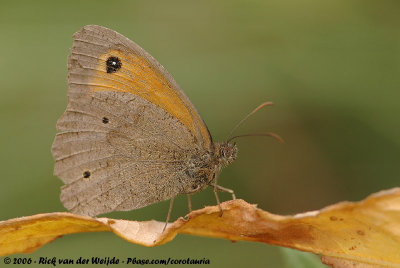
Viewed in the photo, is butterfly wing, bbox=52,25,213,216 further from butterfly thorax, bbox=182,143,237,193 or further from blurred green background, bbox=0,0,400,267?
blurred green background, bbox=0,0,400,267

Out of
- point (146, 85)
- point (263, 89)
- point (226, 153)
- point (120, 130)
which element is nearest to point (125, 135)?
point (120, 130)

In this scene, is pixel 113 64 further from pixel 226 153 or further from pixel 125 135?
pixel 226 153

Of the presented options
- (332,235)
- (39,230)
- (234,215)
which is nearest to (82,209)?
(39,230)

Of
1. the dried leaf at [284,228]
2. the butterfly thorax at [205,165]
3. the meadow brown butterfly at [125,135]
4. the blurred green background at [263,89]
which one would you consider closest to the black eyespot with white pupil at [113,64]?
the meadow brown butterfly at [125,135]

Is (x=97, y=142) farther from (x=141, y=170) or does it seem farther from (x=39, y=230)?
(x=39, y=230)

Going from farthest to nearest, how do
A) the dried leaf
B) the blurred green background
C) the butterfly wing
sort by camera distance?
the blurred green background
the butterfly wing
the dried leaf

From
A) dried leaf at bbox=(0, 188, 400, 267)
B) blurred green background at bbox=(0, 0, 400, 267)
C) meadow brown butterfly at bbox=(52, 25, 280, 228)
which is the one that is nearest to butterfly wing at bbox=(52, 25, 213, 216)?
meadow brown butterfly at bbox=(52, 25, 280, 228)
